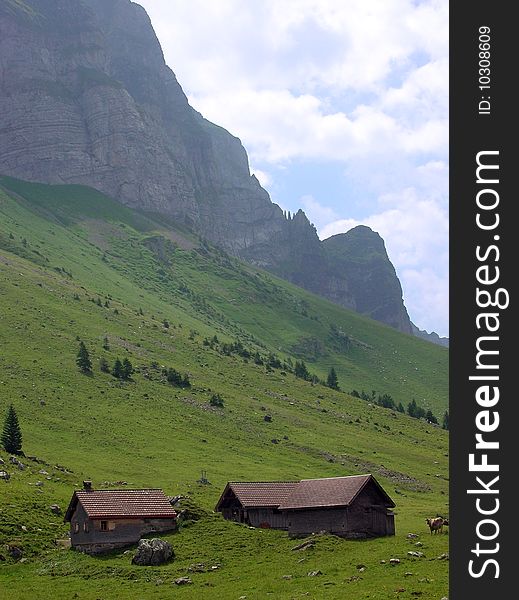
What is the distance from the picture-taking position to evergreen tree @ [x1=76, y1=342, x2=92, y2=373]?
479 ft

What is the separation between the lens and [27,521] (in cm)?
6656

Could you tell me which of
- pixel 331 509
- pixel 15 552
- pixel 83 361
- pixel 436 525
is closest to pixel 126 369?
pixel 83 361

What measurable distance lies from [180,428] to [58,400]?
59.1 feet

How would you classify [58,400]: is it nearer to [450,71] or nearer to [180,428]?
[180,428]

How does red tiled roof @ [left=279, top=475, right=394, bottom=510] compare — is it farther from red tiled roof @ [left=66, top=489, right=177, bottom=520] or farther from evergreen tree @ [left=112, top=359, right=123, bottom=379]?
evergreen tree @ [left=112, top=359, right=123, bottom=379]

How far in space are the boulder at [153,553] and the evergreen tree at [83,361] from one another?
87892 millimetres

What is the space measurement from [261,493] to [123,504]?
487 inches

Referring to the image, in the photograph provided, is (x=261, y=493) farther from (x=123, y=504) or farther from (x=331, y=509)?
(x=123, y=504)

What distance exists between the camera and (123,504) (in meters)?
67.3

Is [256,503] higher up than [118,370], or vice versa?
[118,370]

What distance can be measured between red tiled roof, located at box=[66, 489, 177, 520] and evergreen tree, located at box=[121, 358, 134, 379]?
3111 inches

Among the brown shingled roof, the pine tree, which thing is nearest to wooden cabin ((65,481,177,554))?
the brown shingled roof

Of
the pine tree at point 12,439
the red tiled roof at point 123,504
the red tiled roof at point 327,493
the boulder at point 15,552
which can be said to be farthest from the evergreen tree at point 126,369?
the boulder at point 15,552

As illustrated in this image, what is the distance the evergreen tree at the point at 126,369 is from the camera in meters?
148
